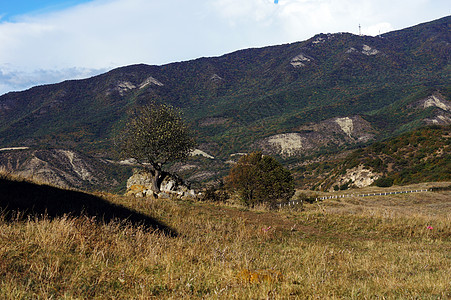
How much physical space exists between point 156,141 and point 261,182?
1280 centimetres

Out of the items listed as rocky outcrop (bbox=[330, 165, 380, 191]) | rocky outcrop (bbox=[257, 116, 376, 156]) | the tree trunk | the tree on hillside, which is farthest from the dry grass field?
rocky outcrop (bbox=[257, 116, 376, 156])

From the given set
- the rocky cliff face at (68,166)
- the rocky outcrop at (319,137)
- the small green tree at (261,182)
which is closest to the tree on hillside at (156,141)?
the small green tree at (261,182)

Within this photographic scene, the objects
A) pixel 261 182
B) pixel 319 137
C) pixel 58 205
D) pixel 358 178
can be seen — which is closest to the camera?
pixel 58 205

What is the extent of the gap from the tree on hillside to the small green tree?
7187 mm

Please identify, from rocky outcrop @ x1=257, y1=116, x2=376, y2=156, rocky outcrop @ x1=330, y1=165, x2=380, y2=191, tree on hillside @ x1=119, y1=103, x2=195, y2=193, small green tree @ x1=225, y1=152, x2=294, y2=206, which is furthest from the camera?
rocky outcrop @ x1=257, y1=116, x2=376, y2=156

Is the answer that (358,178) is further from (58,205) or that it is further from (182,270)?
(182,270)

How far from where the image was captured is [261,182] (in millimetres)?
36562

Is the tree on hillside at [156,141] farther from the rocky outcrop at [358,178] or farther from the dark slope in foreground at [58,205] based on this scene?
the rocky outcrop at [358,178]

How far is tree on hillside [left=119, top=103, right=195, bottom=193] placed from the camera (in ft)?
123

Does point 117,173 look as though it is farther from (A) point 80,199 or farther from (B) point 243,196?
(A) point 80,199

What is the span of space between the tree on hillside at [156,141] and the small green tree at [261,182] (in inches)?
283

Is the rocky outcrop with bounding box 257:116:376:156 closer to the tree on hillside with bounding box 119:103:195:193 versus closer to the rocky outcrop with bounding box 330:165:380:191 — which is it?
the rocky outcrop with bounding box 330:165:380:191

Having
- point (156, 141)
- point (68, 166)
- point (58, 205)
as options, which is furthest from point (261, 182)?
point (68, 166)

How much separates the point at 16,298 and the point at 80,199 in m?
13.0
